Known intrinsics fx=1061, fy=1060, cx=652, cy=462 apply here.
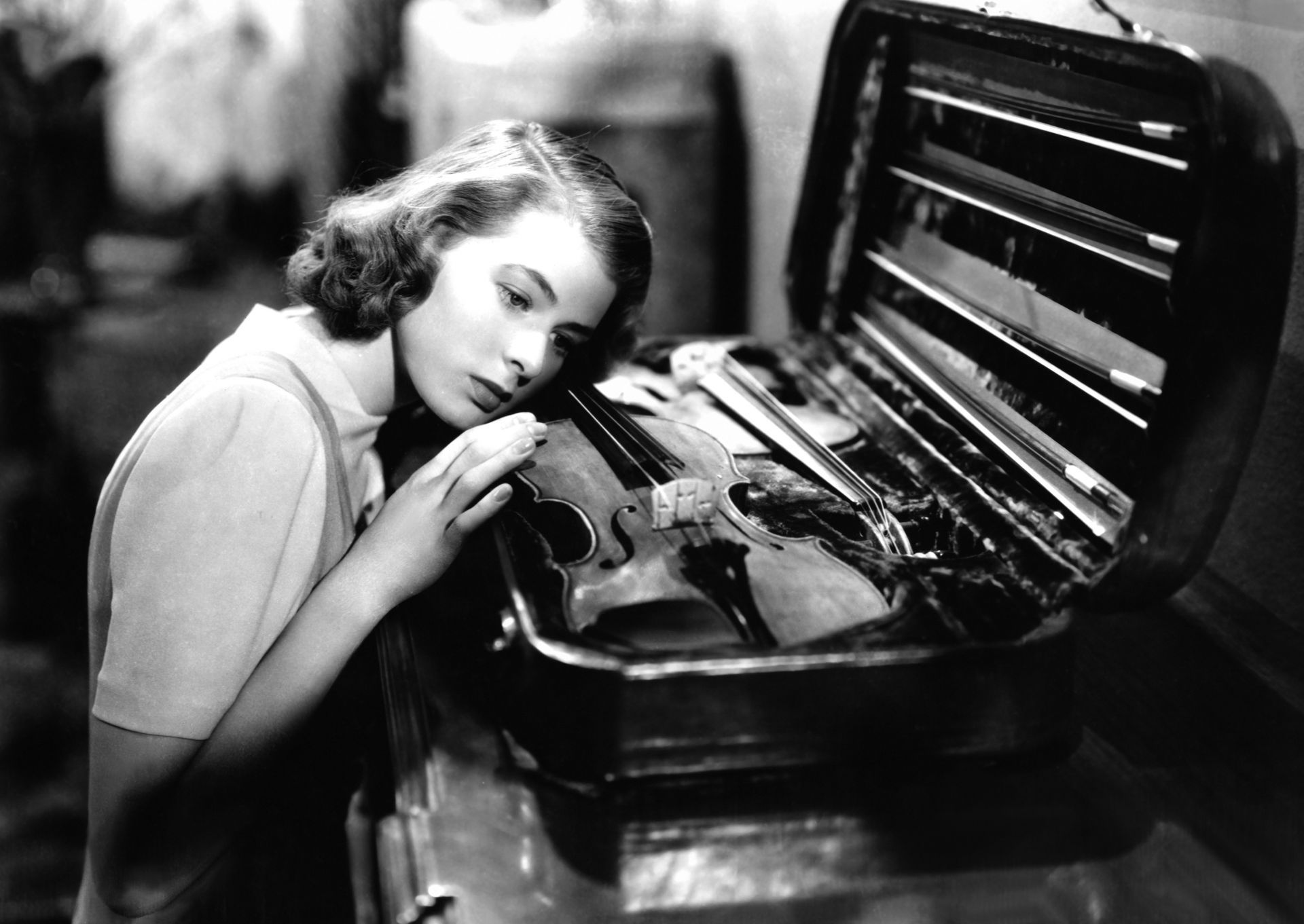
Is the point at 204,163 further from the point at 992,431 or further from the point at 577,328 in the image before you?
the point at 992,431

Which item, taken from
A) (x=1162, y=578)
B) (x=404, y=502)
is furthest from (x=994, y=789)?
(x=404, y=502)

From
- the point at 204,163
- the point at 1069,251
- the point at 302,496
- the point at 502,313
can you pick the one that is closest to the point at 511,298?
the point at 502,313

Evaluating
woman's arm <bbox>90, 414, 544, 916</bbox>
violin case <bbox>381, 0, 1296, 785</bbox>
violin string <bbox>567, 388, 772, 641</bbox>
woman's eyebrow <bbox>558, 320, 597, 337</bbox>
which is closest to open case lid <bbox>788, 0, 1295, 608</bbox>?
violin case <bbox>381, 0, 1296, 785</bbox>

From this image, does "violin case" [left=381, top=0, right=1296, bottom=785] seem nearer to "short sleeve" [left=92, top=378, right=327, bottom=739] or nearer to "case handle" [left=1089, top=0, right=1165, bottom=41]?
"case handle" [left=1089, top=0, right=1165, bottom=41]

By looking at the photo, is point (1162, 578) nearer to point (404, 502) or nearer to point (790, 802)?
point (790, 802)

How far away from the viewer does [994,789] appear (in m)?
0.77

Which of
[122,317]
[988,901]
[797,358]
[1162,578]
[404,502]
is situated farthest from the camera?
[122,317]

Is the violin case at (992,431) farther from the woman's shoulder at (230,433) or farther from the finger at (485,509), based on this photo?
the woman's shoulder at (230,433)

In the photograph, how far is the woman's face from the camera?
3.33 ft

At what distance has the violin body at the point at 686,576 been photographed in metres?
0.78

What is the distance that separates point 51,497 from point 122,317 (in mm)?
310

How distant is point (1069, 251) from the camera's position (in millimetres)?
1024

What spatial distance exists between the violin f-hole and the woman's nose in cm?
18

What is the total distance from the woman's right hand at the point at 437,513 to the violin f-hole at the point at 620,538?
0.10m
